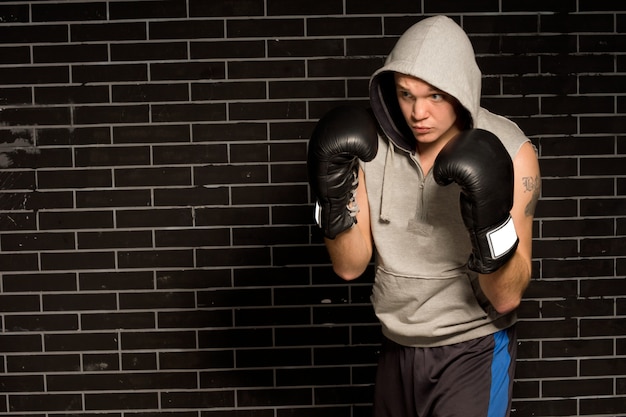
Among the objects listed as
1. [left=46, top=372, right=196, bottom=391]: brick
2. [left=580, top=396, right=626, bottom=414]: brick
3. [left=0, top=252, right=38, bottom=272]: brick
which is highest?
[left=0, top=252, right=38, bottom=272]: brick

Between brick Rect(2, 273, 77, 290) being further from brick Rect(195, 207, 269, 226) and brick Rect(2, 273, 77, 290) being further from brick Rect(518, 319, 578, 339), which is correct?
brick Rect(518, 319, 578, 339)

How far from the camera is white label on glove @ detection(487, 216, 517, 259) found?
178 cm

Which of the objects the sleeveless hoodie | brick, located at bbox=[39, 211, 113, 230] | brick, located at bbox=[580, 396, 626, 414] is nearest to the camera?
the sleeveless hoodie

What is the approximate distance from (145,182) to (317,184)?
143 cm

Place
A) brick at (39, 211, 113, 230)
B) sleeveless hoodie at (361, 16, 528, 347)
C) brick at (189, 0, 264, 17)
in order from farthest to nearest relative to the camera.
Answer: brick at (39, 211, 113, 230) → brick at (189, 0, 264, 17) → sleeveless hoodie at (361, 16, 528, 347)

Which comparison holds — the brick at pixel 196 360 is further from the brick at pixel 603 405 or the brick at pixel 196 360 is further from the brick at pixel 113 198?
the brick at pixel 603 405

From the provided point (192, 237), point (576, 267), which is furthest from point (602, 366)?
point (192, 237)

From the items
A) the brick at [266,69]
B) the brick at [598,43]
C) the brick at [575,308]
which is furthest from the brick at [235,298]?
the brick at [598,43]

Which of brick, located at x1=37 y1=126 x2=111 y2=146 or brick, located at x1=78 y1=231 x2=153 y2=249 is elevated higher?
brick, located at x1=37 y1=126 x2=111 y2=146

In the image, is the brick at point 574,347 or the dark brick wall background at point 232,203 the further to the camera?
the brick at point 574,347

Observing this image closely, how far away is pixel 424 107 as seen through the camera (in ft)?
6.24

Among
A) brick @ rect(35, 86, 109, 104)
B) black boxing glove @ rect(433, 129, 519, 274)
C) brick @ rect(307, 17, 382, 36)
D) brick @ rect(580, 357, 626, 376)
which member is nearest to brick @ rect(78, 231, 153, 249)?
brick @ rect(35, 86, 109, 104)

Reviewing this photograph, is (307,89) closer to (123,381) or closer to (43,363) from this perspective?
(123,381)

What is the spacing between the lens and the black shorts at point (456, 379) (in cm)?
203
